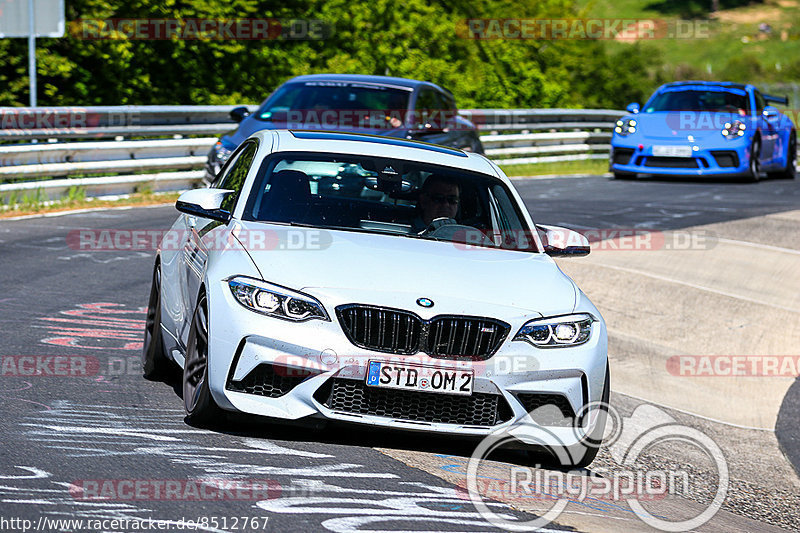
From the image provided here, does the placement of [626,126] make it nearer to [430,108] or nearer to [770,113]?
[770,113]

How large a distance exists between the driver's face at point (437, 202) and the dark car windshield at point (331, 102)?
25.7 feet

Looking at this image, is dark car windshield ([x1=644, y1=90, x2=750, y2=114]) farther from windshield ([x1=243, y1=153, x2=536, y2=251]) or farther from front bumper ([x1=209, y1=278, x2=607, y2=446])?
front bumper ([x1=209, y1=278, x2=607, y2=446])

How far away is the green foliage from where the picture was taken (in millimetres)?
26656

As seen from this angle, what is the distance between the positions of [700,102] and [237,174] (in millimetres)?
16461

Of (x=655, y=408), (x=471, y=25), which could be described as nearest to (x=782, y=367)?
(x=655, y=408)

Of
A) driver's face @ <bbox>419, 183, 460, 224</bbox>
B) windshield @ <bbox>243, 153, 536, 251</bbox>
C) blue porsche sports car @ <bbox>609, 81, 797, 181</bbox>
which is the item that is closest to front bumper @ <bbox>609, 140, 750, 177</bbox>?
blue porsche sports car @ <bbox>609, 81, 797, 181</bbox>

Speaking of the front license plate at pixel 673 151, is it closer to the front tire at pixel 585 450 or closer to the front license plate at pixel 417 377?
the front tire at pixel 585 450

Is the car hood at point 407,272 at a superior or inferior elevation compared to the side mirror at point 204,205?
inferior

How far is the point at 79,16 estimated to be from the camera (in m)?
27.0

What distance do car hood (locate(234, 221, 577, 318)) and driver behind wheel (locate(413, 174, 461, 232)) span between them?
0.39 meters

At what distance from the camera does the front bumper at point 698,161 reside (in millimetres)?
21562

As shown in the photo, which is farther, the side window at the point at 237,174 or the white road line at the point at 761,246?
the white road line at the point at 761,246

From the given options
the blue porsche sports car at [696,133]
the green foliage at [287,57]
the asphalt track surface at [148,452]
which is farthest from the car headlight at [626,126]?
the asphalt track surface at [148,452]

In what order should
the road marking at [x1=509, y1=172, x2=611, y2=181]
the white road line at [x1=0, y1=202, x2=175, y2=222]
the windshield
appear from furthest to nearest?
the road marking at [x1=509, y1=172, x2=611, y2=181], the white road line at [x1=0, y1=202, x2=175, y2=222], the windshield
